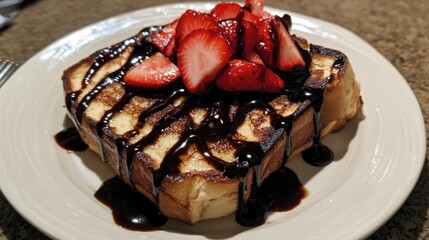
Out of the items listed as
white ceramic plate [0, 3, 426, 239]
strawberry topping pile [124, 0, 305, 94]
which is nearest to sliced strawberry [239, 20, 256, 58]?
strawberry topping pile [124, 0, 305, 94]

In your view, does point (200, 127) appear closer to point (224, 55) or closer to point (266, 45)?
point (224, 55)

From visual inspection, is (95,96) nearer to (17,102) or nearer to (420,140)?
(17,102)

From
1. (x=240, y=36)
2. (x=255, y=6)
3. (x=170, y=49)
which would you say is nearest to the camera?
(x=240, y=36)

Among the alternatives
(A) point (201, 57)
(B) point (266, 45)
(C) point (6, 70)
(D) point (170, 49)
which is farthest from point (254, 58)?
(C) point (6, 70)

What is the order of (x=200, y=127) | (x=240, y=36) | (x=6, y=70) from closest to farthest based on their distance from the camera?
(x=200, y=127)
(x=240, y=36)
(x=6, y=70)

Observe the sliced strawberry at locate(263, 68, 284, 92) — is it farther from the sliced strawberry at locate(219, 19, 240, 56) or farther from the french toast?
the sliced strawberry at locate(219, 19, 240, 56)

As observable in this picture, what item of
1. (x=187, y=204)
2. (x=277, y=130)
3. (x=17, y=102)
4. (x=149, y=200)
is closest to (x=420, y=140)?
(x=277, y=130)
